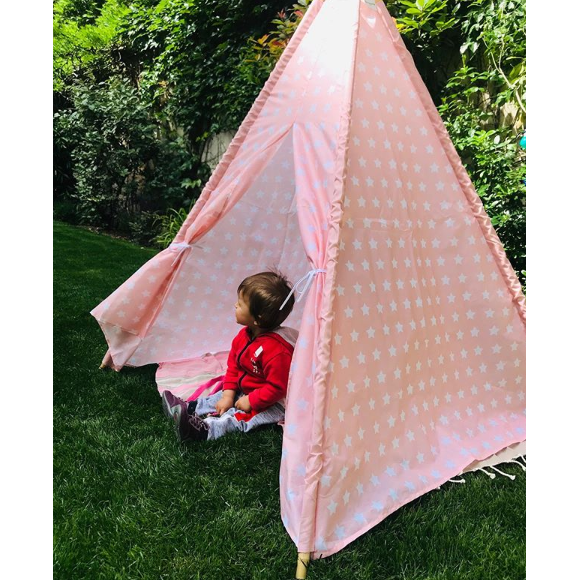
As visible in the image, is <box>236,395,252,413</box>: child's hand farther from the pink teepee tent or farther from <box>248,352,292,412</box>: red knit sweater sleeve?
the pink teepee tent

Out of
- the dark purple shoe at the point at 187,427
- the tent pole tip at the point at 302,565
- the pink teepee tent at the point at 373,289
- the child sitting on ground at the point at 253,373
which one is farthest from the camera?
the child sitting on ground at the point at 253,373

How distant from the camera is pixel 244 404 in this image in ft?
7.22

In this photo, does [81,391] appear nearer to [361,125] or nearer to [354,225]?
[354,225]

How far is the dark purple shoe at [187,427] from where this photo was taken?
6.58 ft

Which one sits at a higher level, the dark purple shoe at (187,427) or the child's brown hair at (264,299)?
the child's brown hair at (264,299)

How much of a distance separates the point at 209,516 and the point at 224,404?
0.68 m

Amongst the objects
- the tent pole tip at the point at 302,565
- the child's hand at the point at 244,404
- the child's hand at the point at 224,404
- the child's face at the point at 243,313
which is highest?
the child's face at the point at 243,313

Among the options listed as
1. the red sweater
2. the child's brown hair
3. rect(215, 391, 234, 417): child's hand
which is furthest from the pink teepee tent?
rect(215, 391, 234, 417): child's hand

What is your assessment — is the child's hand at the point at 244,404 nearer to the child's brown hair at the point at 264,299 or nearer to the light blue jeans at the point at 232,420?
the light blue jeans at the point at 232,420

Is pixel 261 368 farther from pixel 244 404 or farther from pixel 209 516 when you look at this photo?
pixel 209 516

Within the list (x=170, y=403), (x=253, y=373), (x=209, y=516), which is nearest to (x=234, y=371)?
(x=253, y=373)

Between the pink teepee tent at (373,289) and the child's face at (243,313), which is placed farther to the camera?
the child's face at (243,313)

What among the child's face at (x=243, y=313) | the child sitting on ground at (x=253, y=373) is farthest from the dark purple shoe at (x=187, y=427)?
the child's face at (x=243, y=313)
